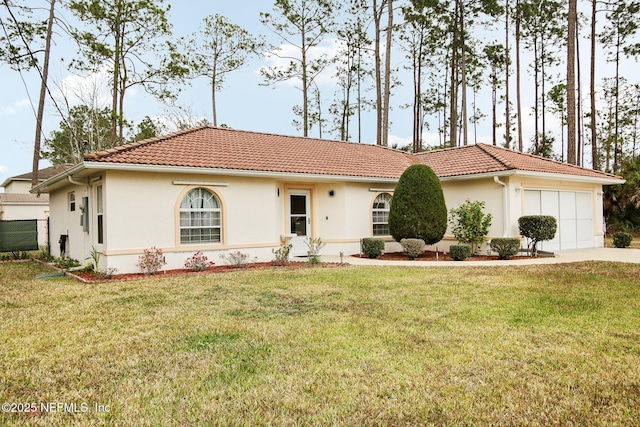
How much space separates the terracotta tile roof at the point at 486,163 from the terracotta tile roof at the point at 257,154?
5.42ft

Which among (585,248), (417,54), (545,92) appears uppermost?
(417,54)

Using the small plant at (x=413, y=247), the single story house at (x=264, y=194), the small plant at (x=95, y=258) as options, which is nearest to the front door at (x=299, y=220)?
the single story house at (x=264, y=194)

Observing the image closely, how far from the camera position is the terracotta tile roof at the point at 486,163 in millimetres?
14346

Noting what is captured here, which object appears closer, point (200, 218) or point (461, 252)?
point (200, 218)

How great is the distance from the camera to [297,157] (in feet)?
49.8

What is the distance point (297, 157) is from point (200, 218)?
4.74 m

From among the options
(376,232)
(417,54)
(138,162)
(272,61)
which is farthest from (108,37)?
(417,54)

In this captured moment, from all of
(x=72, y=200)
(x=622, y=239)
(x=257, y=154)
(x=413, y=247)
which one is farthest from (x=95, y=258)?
(x=622, y=239)

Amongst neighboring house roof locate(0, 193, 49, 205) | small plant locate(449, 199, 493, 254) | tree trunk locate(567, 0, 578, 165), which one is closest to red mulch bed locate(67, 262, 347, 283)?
small plant locate(449, 199, 493, 254)

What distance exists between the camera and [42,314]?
20.9 feet

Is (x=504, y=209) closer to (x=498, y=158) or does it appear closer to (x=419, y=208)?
(x=498, y=158)

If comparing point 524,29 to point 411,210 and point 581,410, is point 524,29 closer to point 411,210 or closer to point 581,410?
point 411,210

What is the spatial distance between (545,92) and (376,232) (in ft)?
77.9

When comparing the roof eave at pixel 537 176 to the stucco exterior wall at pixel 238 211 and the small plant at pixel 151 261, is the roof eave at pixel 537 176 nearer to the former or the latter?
the stucco exterior wall at pixel 238 211
